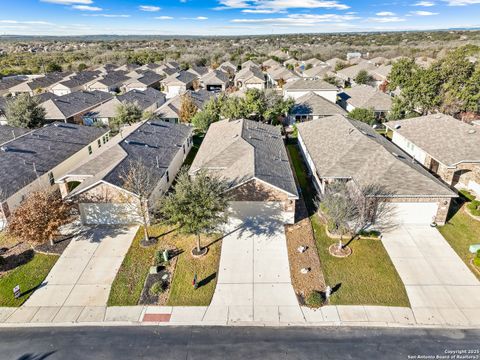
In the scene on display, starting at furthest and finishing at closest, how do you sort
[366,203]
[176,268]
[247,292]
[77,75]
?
[77,75] → [366,203] → [176,268] → [247,292]

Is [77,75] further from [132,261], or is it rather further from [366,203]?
[366,203]

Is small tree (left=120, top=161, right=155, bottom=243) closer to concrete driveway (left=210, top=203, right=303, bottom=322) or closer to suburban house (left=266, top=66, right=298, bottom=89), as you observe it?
concrete driveway (left=210, top=203, right=303, bottom=322)

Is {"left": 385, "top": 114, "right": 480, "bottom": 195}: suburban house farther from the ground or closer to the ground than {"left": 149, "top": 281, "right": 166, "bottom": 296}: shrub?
farther from the ground

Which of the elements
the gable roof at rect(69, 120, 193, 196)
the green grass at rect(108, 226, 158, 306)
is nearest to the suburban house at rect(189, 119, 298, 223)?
the gable roof at rect(69, 120, 193, 196)

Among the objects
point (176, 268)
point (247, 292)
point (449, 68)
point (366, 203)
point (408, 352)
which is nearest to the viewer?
point (408, 352)

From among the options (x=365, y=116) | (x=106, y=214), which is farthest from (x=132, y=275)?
(x=365, y=116)

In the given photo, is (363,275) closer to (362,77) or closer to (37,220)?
(37,220)

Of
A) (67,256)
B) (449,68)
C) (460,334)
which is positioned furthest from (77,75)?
(460,334)

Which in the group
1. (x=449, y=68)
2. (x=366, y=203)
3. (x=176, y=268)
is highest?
(x=449, y=68)
